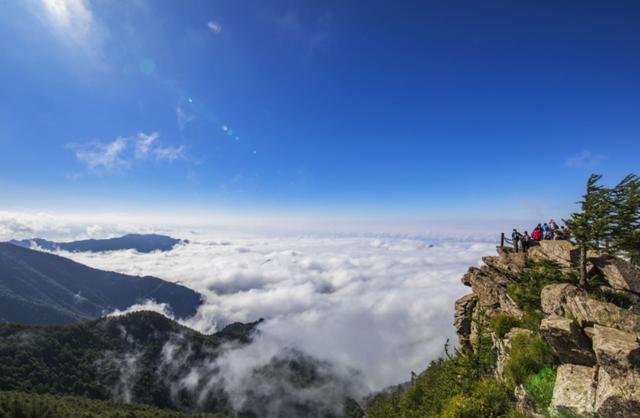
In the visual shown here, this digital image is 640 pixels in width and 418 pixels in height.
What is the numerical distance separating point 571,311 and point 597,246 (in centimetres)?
532

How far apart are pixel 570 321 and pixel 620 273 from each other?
872cm

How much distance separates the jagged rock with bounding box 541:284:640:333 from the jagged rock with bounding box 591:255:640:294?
3510mm

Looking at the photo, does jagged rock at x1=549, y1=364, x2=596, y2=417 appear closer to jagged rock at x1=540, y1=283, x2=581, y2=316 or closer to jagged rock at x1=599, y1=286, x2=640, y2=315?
jagged rock at x1=540, y1=283, x2=581, y2=316

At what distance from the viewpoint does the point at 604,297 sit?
19.8m

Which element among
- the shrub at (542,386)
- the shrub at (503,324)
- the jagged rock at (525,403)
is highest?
the shrub at (503,324)

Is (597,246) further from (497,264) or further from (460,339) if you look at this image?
(460,339)

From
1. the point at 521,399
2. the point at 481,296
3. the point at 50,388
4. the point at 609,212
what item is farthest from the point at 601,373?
the point at 50,388

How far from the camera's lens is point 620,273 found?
68.2 ft

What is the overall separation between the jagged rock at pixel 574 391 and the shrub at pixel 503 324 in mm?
6917

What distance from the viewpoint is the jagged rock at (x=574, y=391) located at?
13.7 metres

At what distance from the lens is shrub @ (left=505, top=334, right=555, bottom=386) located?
1786 cm

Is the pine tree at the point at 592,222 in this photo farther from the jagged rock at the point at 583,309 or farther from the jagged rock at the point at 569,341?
the jagged rock at the point at 569,341

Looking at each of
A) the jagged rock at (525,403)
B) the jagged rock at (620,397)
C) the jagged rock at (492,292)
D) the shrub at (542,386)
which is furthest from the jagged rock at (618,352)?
the jagged rock at (492,292)

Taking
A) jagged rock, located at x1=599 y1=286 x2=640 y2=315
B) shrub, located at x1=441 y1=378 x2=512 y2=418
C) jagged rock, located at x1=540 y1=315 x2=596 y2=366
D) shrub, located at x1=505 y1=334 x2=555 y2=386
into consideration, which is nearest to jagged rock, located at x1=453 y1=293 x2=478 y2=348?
jagged rock, located at x1=599 y1=286 x2=640 y2=315
